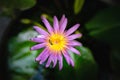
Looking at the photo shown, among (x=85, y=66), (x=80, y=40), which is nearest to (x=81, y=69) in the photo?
(x=85, y=66)

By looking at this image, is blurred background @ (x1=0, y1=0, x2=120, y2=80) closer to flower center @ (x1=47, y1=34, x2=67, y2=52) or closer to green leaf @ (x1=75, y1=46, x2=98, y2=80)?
green leaf @ (x1=75, y1=46, x2=98, y2=80)

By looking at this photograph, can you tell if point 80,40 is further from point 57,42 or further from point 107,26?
point 57,42

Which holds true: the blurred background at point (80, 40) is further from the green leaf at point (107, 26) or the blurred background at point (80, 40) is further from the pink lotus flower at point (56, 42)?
the pink lotus flower at point (56, 42)

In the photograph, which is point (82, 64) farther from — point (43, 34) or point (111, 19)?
point (43, 34)

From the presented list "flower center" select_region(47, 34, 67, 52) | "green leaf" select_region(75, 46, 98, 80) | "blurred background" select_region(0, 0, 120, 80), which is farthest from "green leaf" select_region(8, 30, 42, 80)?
"flower center" select_region(47, 34, 67, 52)

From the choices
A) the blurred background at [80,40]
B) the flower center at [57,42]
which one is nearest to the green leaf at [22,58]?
the blurred background at [80,40]
